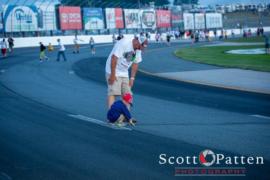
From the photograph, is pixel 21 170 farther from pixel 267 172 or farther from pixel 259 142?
pixel 259 142

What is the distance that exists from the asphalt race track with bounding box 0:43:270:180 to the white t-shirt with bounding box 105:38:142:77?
1.14m

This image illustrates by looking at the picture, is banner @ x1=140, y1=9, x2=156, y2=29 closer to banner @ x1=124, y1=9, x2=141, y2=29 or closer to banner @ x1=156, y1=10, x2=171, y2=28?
banner @ x1=124, y1=9, x2=141, y2=29

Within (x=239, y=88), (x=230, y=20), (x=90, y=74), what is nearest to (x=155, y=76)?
(x=90, y=74)

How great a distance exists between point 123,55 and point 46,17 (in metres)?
50.7

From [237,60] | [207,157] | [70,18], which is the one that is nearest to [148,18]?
[70,18]

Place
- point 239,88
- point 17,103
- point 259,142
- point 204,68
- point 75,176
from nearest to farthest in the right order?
point 75,176, point 259,142, point 17,103, point 239,88, point 204,68

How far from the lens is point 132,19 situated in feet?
246

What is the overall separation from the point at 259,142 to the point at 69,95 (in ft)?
25.2

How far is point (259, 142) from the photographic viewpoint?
26.9ft

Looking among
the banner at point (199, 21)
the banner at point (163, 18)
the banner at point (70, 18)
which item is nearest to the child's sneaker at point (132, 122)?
the banner at point (70, 18)

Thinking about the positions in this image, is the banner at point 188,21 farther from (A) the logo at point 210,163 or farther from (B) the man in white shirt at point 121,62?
(A) the logo at point 210,163

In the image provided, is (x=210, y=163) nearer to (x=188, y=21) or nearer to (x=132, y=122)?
(x=132, y=122)

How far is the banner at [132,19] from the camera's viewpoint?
73.6m

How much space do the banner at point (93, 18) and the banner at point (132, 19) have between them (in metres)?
5.84
